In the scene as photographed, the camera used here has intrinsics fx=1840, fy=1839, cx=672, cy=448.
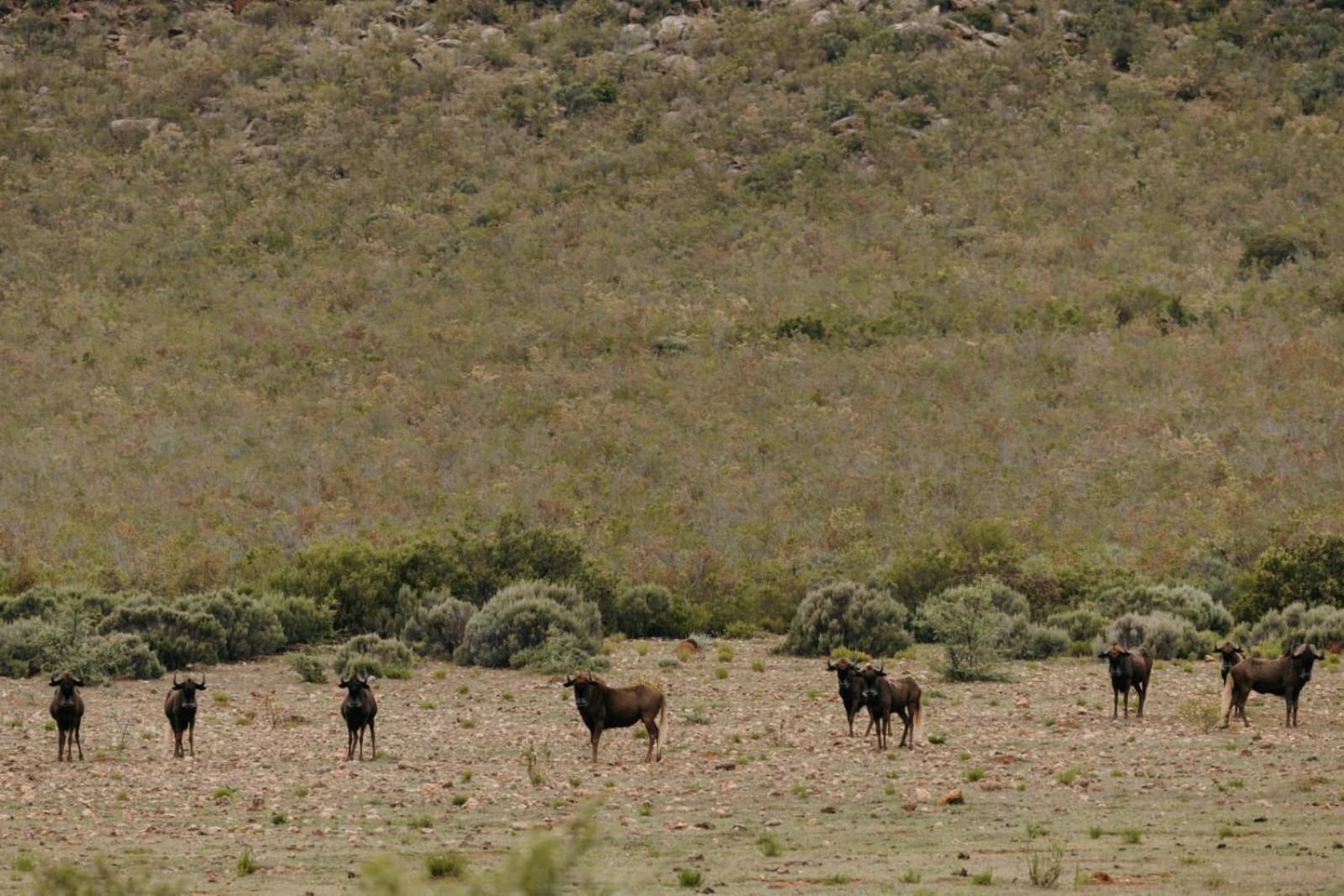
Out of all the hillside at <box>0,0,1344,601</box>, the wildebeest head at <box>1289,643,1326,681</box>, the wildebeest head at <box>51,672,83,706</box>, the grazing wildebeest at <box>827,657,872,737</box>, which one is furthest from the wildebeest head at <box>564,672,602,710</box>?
the hillside at <box>0,0,1344,601</box>

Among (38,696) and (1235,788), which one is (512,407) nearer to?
(38,696)

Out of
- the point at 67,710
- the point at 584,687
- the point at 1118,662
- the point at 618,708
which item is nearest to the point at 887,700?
the point at 618,708

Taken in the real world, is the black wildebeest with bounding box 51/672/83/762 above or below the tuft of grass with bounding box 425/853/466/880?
above

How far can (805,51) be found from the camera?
3243 inches

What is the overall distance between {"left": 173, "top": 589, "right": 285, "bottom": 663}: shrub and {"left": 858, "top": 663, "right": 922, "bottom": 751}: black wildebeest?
15.5 metres

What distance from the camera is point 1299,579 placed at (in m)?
36.4

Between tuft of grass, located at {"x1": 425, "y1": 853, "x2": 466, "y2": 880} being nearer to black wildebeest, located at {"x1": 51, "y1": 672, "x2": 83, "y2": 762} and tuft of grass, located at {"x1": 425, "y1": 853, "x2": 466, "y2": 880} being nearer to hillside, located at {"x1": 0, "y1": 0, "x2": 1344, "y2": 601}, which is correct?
black wildebeest, located at {"x1": 51, "y1": 672, "x2": 83, "y2": 762}

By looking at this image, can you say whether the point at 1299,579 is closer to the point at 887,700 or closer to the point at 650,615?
the point at 650,615

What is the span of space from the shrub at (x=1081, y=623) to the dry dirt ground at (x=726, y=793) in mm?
6989

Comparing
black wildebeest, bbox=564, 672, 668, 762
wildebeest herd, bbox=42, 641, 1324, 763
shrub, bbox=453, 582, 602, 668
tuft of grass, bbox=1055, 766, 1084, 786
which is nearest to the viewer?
tuft of grass, bbox=1055, 766, 1084, 786

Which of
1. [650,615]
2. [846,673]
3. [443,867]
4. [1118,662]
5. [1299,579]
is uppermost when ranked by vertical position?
[1299,579]

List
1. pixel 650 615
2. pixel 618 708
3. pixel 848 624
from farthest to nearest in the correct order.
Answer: pixel 650 615
pixel 848 624
pixel 618 708

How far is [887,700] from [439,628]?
15.6 meters

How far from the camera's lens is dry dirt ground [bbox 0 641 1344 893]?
13727 mm
